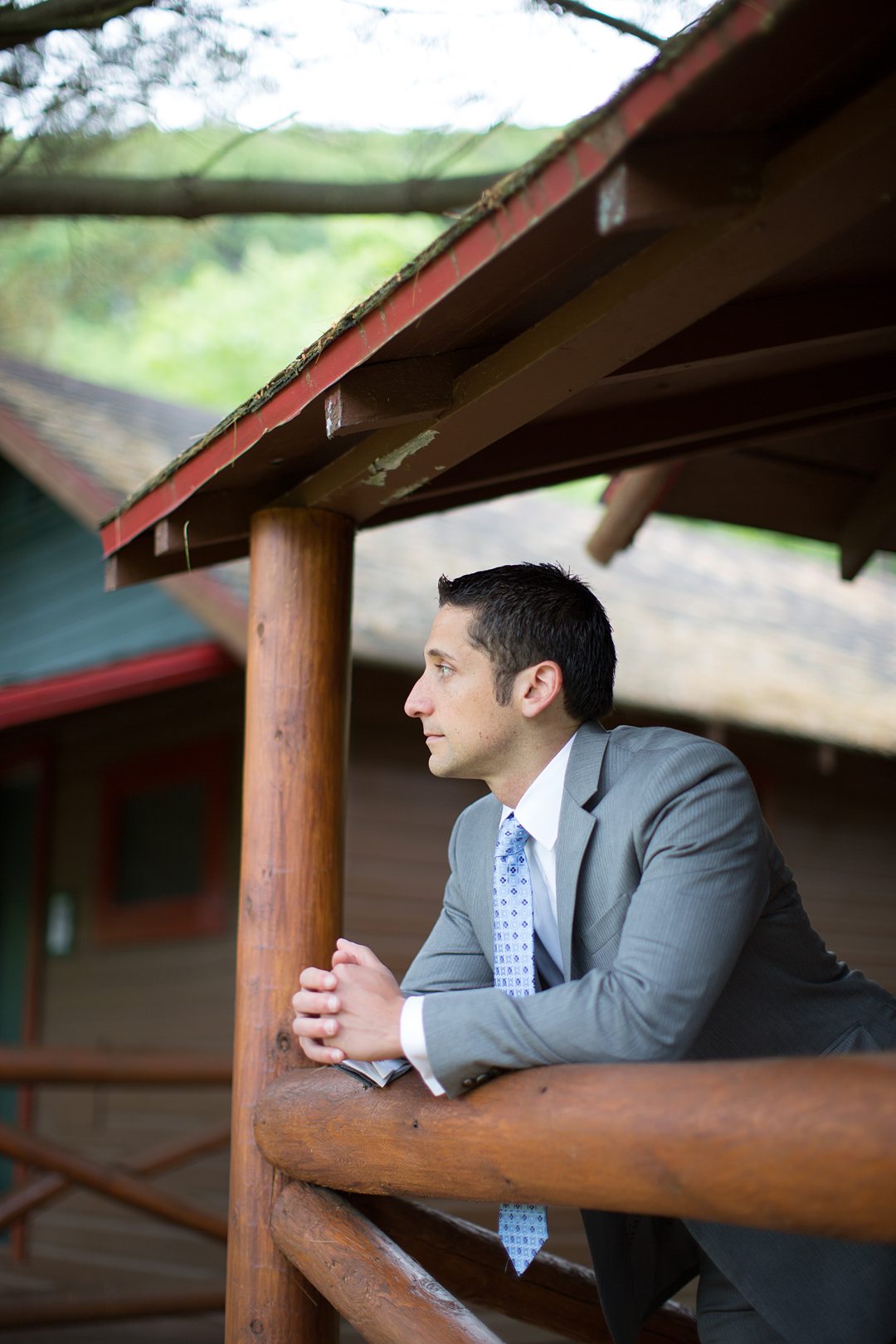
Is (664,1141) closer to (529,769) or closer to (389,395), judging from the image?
(529,769)

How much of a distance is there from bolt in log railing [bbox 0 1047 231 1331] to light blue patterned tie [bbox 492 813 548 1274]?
3.26 metres

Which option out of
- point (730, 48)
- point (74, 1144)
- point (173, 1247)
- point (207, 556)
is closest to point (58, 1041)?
point (74, 1144)

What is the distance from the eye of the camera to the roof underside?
1.83 m

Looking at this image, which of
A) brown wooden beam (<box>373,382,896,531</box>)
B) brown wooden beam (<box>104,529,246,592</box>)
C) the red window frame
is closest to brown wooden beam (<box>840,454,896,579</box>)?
brown wooden beam (<box>373,382,896,531</box>)

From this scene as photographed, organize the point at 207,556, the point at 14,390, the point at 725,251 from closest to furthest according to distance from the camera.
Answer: the point at 725,251 → the point at 207,556 → the point at 14,390

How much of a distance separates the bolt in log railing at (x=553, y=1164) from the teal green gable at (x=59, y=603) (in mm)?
5812

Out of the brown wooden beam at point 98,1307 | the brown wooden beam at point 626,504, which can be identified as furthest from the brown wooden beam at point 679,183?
the brown wooden beam at point 98,1307

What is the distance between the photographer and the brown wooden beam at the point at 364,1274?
2.41 m

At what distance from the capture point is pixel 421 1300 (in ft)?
8.13

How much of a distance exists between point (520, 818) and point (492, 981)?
38 cm

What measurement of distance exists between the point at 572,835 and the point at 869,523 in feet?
8.45

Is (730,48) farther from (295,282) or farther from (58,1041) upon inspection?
(295,282)

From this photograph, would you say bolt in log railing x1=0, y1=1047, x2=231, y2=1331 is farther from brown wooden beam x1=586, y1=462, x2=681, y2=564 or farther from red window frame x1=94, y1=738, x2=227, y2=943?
brown wooden beam x1=586, y1=462, x2=681, y2=564

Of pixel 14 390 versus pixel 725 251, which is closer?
pixel 725 251
